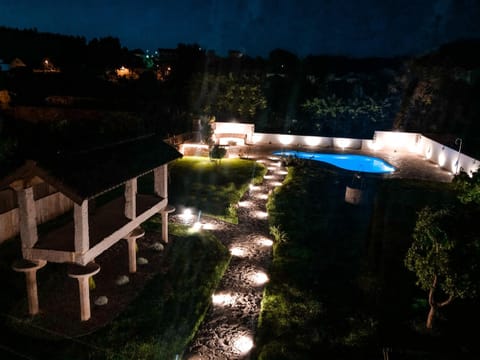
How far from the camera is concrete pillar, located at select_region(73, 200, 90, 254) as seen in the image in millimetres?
8375

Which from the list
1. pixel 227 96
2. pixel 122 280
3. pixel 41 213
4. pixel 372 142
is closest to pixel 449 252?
pixel 122 280

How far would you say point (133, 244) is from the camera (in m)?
11.2

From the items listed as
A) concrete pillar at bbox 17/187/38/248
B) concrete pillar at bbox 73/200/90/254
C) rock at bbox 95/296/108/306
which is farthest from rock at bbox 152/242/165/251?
concrete pillar at bbox 17/187/38/248

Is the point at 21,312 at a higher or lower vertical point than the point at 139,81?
lower

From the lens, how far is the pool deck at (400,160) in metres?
23.7

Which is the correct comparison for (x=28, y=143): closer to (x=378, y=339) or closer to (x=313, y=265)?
(x=313, y=265)

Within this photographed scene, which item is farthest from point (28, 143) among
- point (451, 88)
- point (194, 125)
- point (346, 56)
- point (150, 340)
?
point (346, 56)

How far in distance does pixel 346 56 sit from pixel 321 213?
65843mm

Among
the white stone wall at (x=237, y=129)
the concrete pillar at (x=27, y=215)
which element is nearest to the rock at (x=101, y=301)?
the concrete pillar at (x=27, y=215)

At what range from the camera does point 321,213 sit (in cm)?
1727

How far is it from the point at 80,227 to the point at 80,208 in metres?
0.43

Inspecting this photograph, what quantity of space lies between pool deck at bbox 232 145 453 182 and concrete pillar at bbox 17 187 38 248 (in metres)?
20.1

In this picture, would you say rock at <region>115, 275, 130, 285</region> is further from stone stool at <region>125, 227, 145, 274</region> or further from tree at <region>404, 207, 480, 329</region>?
tree at <region>404, 207, 480, 329</region>

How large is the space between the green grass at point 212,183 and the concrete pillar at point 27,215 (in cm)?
925
